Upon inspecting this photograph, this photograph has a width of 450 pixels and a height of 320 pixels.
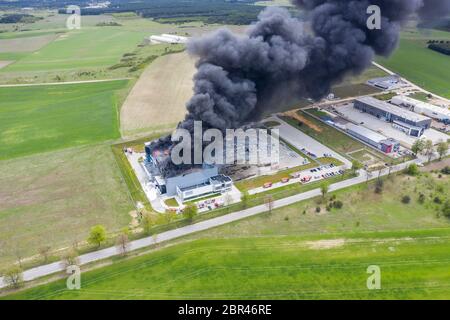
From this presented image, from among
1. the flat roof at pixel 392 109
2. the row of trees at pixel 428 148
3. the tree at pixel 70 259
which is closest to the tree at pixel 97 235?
the tree at pixel 70 259

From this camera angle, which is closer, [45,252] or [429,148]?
[45,252]

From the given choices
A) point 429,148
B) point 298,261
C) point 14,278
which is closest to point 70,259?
point 14,278

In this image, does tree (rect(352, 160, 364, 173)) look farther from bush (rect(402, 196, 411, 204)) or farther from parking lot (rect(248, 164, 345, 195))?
bush (rect(402, 196, 411, 204))

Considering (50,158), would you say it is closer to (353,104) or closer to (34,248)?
(34,248)

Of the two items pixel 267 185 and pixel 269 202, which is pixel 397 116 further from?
pixel 269 202

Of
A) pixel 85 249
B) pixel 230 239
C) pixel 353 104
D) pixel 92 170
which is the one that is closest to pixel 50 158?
pixel 92 170

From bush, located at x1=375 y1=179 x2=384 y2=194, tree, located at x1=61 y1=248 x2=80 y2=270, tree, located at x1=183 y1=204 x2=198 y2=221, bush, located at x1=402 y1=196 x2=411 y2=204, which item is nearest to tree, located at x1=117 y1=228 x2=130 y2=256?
tree, located at x1=61 y1=248 x2=80 y2=270

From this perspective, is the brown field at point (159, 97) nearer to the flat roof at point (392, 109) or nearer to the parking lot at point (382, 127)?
the parking lot at point (382, 127)
